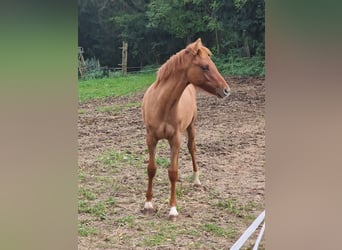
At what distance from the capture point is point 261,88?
1.37m

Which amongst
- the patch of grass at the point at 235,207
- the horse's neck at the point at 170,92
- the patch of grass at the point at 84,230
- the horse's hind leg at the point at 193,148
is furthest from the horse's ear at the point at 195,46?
the patch of grass at the point at 84,230

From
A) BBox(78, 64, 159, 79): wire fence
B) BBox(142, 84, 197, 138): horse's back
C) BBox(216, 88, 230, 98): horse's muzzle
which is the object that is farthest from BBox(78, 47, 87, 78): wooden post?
BBox(216, 88, 230, 98): horse's muzzle

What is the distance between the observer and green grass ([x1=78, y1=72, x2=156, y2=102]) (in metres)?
1.45

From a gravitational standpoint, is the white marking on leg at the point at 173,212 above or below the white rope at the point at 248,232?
above

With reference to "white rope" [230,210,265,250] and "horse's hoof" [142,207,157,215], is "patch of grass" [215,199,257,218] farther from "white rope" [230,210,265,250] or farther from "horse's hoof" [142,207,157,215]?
"horse's hoof" [142,207,157,215]

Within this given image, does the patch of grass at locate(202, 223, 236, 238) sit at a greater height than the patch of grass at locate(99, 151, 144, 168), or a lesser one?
lesser

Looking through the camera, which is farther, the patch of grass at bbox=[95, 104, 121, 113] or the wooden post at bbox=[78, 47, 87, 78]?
the patch of grass at bbox=[95, 104, 121, 113]

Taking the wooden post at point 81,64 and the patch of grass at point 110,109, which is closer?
the wooden post at point 81,64

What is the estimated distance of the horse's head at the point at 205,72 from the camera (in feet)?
4.62

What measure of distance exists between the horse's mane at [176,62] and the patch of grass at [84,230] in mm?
523

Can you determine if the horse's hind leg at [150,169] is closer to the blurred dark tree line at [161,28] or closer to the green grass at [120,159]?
the green grass at [120,159]
